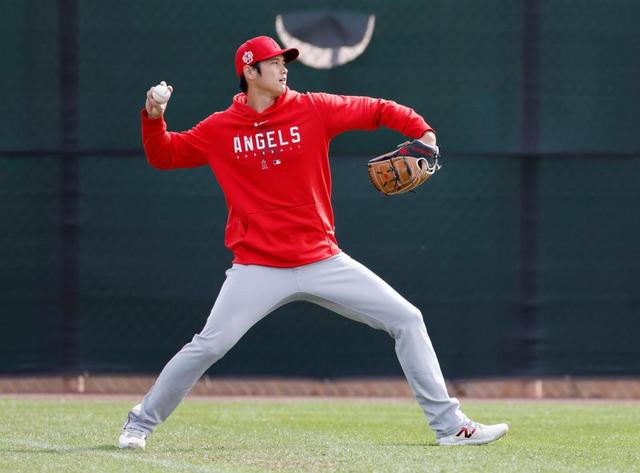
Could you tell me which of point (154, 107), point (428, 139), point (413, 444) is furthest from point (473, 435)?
point (154, 107)

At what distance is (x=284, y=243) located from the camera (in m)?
5.91

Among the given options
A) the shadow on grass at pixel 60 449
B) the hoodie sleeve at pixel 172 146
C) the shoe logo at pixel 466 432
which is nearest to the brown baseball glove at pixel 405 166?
the hoodie sleeve at pixel 172 146

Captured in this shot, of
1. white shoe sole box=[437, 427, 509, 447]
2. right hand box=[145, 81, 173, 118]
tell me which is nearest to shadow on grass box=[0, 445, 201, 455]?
white shoe sole box=[437, 427, 509, 447]

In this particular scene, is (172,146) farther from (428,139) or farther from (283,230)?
(428,139)

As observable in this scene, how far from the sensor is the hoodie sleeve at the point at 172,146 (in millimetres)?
5949

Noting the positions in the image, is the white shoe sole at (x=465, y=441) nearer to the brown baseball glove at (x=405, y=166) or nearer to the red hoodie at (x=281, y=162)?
the red hoodie at (x=281, y=162)

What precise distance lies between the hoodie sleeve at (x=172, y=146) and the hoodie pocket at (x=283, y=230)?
422mm

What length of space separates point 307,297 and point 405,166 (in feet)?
2.46

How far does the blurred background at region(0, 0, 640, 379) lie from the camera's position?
912 centimetres

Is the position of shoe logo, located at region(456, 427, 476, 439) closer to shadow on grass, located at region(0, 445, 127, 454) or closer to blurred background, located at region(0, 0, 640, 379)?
shadow on grass, located at region(0, 445, 127, 454)

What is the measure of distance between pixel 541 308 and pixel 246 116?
3797mm

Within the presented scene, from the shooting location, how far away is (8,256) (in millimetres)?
9156

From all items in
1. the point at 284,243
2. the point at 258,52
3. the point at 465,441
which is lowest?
the point at 465,441

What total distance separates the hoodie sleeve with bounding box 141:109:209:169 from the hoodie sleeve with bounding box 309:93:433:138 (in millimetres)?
572
